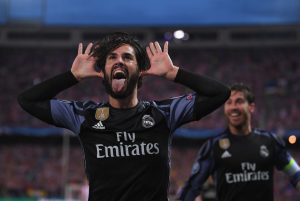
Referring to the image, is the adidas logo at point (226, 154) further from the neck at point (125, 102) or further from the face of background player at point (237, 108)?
the neck at point (125, 102)

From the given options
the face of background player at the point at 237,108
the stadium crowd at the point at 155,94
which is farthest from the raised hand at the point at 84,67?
the stadium crowd at the point at 155,94

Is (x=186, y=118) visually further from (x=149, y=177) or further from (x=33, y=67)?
(x=33, y=67)

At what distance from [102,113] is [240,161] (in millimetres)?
2194

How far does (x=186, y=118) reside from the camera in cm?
352

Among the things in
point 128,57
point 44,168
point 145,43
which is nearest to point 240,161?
point 128,57

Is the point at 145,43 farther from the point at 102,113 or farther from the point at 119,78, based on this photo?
the point at 119,78

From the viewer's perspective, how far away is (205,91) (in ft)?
11.4

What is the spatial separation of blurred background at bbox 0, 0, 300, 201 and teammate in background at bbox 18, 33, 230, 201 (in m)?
19.5

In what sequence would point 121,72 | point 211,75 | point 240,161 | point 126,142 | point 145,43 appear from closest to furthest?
point 121,72, point 126,142, point 240,161, point 211,75, point 145,43

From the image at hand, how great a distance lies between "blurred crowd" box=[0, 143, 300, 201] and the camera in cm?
2348

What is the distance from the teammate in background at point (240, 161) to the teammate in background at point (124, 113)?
1845mm

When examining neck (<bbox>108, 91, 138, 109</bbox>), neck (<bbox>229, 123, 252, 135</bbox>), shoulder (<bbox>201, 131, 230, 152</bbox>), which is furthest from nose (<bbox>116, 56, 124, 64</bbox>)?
neck (<bbox>229, 123, 252, 135</bbox>)

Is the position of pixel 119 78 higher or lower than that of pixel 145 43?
lower

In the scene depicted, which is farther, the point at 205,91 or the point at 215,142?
the point at 215,142
